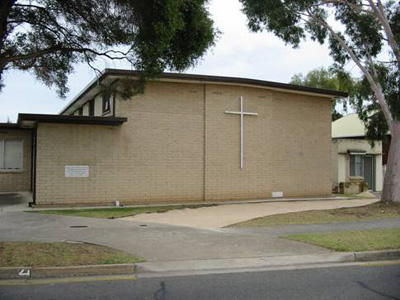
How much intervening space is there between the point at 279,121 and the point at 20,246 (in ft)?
48.2

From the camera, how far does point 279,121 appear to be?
21.4 m

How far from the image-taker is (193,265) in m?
8.31

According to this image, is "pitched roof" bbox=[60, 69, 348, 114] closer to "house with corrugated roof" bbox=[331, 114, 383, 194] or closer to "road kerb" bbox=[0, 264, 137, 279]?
"house with corrugated roof" bbox=[331, 114, 383, 194]

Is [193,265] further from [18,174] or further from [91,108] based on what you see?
[91,108]

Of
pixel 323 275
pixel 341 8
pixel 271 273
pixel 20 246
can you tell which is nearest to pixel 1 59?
pixel 20 246

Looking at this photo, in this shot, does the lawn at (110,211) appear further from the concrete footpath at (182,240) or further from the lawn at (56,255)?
the lawn at (56,255)

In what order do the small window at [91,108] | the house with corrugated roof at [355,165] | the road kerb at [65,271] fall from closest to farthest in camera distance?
the road kerb at [65,271] → the small window at [91,108] → the house with corrugated roof at [355,165]

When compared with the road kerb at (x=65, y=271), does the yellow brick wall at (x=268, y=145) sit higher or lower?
higher

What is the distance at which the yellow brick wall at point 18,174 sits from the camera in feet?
75.3

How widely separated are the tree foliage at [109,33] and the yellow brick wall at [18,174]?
43.9 feet

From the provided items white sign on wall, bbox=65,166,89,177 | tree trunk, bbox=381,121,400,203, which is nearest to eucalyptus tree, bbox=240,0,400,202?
tree trunk, bbox=381,121,400,203

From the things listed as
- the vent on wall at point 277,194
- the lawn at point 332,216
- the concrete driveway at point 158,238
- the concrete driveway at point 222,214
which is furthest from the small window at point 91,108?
the lawn at point 332,216

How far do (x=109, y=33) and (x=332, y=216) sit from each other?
9.22m

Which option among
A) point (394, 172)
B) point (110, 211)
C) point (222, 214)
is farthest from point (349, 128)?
point (110, 211)
